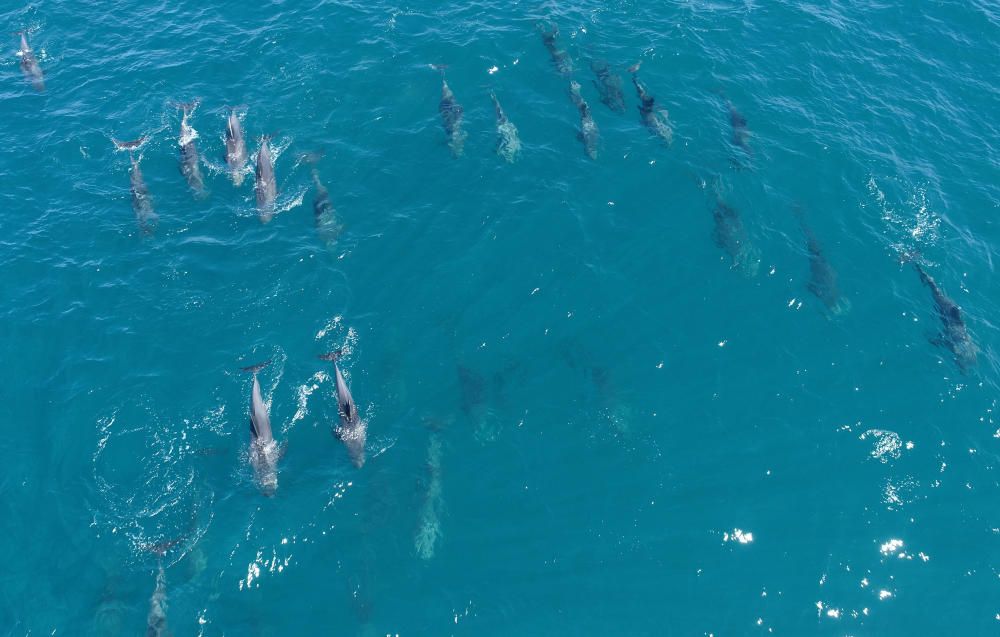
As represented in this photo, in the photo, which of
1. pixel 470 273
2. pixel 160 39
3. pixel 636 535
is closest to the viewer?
pixel 636 535

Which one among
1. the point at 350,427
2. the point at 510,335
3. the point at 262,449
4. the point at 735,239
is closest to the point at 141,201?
the point at 262,449

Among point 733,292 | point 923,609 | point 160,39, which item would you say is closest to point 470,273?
point 733,292

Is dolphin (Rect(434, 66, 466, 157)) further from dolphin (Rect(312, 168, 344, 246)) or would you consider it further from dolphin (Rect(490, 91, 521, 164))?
dolphin (Rect(312, 168, 344, 246))

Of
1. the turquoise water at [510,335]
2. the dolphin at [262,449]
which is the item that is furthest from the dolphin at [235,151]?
the dolphin at [262,449]

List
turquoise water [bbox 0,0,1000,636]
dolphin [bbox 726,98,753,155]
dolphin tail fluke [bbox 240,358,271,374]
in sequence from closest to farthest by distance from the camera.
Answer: turquoise water [bbox 0,0,1000,636] < dolphin tail fluke [bbox 240,358,271,374] < dolphin [bbox 726,98,753,155]

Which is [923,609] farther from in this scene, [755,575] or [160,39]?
[160,39]

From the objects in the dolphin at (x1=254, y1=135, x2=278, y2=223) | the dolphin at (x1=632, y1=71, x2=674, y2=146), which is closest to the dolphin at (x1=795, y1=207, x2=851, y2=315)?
the dolphin at (x1=632, y1=71, x2=674, y2=146)
